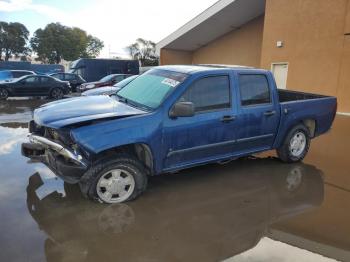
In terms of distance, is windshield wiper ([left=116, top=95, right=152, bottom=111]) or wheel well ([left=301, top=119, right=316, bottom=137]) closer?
windshield wiper ([left=116, top=95, right=152, bottom=111])

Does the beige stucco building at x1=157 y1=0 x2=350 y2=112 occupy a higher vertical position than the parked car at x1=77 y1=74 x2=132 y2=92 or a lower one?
higher

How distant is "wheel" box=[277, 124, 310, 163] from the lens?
665cm

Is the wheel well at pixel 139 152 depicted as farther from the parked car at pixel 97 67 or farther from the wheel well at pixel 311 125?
the parked car at pixel 97 67

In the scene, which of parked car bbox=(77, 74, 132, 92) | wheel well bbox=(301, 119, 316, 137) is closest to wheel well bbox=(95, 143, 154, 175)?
wheel well bbox=(301, 119, 316, 137)

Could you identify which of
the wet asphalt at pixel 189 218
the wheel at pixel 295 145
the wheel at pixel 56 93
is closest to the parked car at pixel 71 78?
the wheel at pixel 56 93

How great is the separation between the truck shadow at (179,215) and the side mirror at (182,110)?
3.90ft

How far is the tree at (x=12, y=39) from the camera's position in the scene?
232ft

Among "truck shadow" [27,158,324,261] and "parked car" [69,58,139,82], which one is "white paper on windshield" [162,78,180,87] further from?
"parked car" [69,58,139,82]

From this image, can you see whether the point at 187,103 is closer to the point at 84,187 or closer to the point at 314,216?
the point at 84,187

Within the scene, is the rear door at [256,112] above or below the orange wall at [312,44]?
below

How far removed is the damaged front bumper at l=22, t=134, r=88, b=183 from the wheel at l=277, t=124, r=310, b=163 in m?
3.89

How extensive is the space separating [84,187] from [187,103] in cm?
173

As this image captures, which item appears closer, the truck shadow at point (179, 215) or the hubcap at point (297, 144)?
the truck shadow at point (179, 215)

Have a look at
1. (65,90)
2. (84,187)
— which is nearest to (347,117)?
(84,187)
